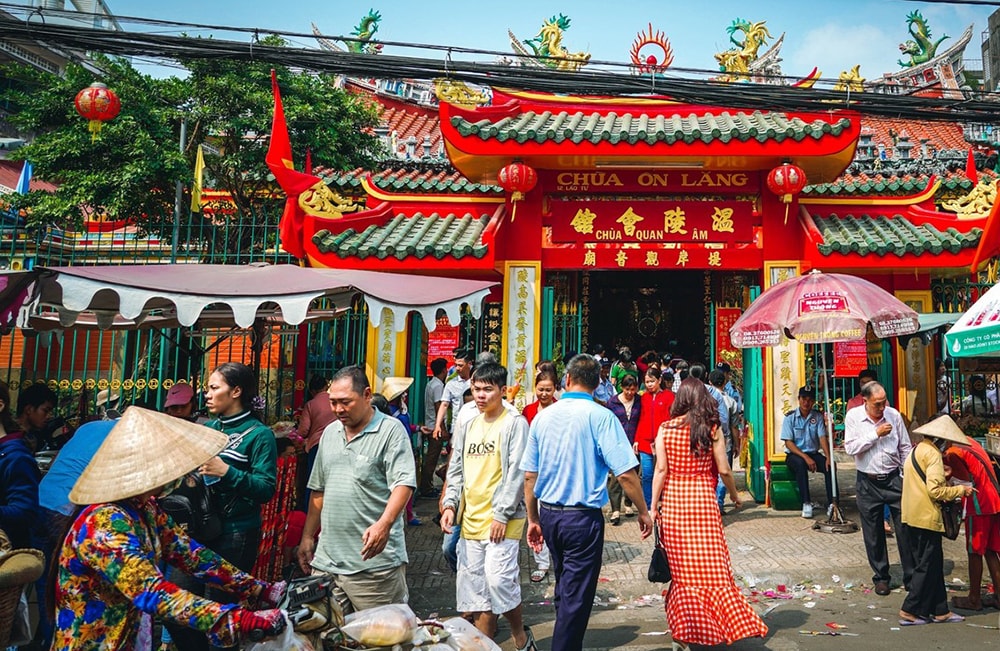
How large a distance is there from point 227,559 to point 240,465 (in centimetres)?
54

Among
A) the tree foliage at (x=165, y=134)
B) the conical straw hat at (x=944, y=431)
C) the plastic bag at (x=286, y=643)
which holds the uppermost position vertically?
the tree foliage at (x=165, y=134)

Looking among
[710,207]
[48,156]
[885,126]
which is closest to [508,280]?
[710,207]

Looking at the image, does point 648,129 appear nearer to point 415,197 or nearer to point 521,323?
point 521,323

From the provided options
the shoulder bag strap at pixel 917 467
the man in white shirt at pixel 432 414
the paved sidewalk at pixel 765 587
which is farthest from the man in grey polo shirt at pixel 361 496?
the man in white shirt at pixel 432 414

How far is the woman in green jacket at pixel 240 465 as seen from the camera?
12.3 ft

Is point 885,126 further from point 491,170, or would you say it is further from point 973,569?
point 973,569

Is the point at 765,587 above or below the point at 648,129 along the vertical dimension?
below

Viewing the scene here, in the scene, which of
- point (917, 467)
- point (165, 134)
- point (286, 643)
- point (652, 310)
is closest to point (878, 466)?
point (917, 467)

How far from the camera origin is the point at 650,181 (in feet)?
31.2

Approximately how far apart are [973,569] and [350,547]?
4755 millimetres

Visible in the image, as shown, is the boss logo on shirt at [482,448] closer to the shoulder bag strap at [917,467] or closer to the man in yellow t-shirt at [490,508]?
the man in yellow t-shirt at [490,508]

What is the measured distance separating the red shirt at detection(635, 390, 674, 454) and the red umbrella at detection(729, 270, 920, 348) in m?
0.96

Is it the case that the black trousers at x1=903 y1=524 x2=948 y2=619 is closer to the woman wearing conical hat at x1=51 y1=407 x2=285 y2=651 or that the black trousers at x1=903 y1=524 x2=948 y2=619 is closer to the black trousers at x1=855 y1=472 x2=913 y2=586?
the black trousers at x1=855 y1=472 x2=913 y2=586

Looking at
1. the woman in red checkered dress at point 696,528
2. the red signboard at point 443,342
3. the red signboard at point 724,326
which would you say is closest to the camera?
the woman in red checkered dress at point 696,528
